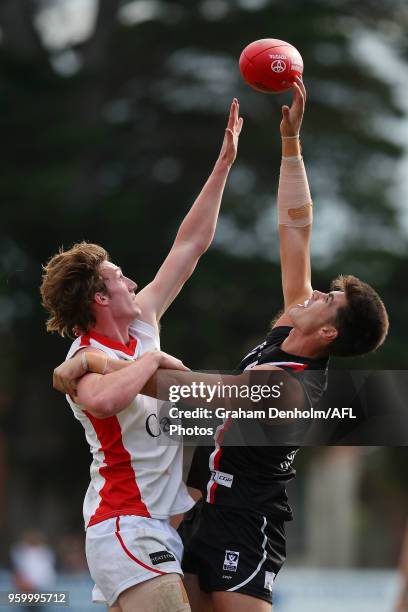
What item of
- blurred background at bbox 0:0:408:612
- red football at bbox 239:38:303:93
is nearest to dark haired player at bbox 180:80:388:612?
red football at bbox 239:38:303:93

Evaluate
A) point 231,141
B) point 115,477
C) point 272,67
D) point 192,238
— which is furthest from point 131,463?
point 272,67

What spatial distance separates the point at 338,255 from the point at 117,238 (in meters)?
4.79

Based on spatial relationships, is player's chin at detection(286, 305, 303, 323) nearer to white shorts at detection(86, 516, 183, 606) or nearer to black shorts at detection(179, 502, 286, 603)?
black shorts at detection(179, 502, 286, 603)

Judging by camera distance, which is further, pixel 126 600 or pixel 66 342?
pixel 66 342

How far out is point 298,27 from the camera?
25.1 metres

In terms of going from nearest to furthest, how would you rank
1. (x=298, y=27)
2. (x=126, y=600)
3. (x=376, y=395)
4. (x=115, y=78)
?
(x=126, y=600)
(x=376, y=395)
(x=298, y=27)
(x=115, y=78)

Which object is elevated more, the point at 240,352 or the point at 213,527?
the point at 240,352

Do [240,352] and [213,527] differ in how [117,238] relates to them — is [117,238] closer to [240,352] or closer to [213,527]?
[240,352]

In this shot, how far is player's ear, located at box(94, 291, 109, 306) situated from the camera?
19.3 feet

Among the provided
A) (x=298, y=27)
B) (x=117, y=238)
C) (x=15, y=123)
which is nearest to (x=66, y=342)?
(x=117, y=238)

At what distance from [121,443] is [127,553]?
20.3 inches

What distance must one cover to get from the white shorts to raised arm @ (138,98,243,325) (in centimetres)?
121

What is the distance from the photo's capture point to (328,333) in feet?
19.3

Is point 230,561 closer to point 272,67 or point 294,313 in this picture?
point 294,313
